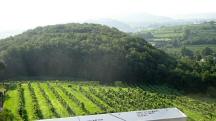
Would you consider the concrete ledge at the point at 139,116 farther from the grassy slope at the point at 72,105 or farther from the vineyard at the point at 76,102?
the grassy slope at the point at 72,105

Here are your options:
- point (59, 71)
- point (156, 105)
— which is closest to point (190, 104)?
point (156, 105)

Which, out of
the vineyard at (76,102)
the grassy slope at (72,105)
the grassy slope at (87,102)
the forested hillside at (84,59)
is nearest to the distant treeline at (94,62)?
the forested hillside at (84,59)

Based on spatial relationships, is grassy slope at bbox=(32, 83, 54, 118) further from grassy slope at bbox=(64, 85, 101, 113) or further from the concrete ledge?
the concrete ledge

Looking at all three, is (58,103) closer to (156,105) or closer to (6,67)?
(156,105)

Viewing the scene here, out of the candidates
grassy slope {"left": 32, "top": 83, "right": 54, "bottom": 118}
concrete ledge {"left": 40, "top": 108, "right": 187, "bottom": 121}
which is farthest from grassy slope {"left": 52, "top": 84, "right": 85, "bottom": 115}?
concrete ledge {"left": 40, "top": 108, "right": 187, "bottom": 121}

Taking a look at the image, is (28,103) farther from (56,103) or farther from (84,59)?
(84,59)

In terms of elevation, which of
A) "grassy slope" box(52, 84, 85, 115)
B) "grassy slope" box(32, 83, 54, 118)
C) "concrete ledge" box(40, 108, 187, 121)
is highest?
"concrete ledge" box(40, 108, 187, 121)

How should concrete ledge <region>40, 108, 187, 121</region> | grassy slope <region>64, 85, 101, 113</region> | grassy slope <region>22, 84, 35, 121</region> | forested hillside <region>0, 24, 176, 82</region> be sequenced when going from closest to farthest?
concrete ledge <region>40, 108, 187, 121</region>
grassy slope <region>22, 84, 35, 121</region>
grassy slope <region>64, 85, 101, 113</region>
forested hillside <region>0, 24, 176, 82</region>
